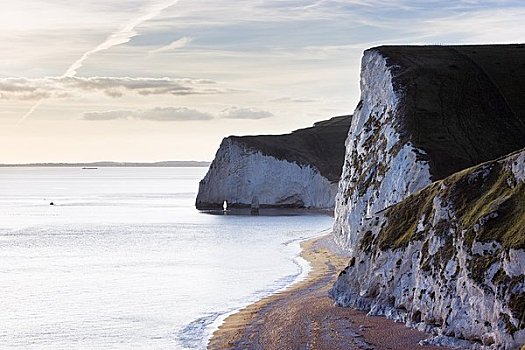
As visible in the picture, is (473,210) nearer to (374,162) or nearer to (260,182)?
(374,162)

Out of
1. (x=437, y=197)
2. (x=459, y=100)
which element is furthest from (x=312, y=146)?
(x=437, y=197)

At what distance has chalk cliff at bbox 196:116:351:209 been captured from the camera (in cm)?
11712

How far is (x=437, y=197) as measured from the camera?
28.6 metres

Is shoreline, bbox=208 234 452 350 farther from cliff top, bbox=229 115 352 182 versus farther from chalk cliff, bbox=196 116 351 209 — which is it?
cliff top, bbox=229 115 352 182

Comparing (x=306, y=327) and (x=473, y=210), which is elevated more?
(x=473, y=210)

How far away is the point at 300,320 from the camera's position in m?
29.9

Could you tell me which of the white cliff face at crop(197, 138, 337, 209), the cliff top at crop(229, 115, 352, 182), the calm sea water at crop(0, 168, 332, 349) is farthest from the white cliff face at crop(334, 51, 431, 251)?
the cliff top at crop(229, 115, 352, 182)

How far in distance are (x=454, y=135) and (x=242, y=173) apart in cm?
6971

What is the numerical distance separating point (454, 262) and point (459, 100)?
1175 inches

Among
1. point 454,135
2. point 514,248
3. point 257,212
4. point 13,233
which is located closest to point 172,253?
point 454,135

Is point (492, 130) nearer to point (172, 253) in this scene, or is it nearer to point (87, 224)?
point (172, 253)

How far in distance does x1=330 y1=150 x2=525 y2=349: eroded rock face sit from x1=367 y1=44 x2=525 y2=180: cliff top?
11024 millimetres

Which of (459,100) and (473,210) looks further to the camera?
(459,100)

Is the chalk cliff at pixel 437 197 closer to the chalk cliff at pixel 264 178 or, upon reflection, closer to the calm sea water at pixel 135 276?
the calm sea water at pixel 135 276
